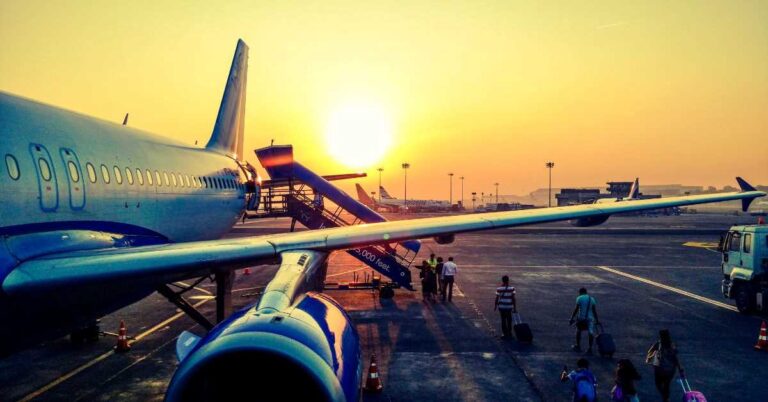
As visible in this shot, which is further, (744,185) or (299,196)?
(299,196)

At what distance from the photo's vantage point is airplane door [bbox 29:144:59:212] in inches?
270

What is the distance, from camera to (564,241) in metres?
46.2

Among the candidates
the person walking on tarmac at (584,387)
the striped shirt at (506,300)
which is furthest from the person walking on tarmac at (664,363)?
the striped shirt at (506,300)

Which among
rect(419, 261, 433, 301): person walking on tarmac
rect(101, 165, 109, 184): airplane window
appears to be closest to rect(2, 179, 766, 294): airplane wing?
rect(101, 165, 109, 184): airplane window

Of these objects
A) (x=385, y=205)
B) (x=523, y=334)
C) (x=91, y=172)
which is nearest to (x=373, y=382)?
(x=523, y=334)

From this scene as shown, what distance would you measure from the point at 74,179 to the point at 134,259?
7.81ft

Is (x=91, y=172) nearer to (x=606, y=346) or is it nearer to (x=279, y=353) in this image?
(x=279, y=353)

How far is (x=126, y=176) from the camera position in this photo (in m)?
9.66

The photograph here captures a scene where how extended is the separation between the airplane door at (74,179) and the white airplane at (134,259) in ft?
0.09

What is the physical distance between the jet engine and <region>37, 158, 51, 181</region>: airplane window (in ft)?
10.6

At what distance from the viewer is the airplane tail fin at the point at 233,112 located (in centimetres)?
1967

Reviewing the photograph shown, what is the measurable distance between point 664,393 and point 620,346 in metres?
4.19

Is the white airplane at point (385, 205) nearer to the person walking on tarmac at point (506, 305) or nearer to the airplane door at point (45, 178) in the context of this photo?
the person walking on tarmac at point (506, 305)

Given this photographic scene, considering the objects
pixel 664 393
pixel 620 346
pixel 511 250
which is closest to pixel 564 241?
pixel 511 250
